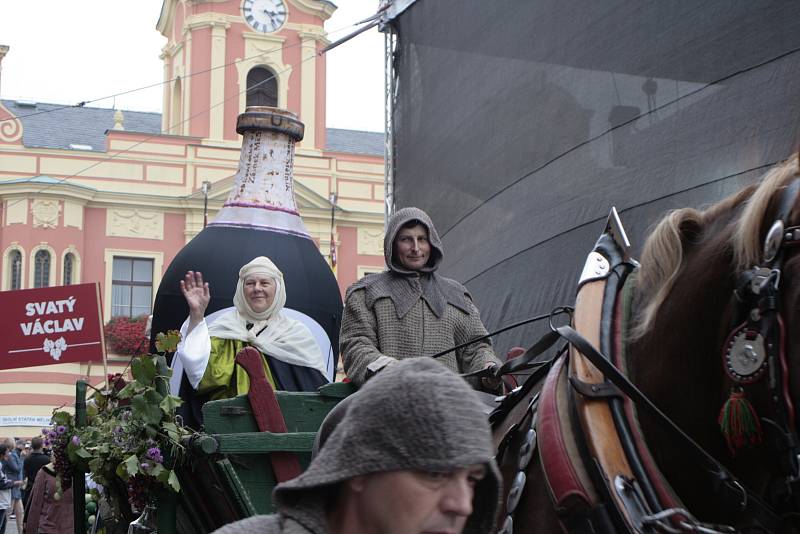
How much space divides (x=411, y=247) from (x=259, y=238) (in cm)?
391

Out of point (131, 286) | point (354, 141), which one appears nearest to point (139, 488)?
point (131, 286)

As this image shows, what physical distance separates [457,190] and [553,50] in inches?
55.5

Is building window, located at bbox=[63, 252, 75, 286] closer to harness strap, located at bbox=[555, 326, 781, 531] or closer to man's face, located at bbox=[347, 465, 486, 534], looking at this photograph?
harness strap, located at bbox=[555, 326, 781, 531]

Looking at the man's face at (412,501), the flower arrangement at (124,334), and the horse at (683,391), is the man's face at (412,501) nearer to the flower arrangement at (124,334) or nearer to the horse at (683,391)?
the horse at (683,391)

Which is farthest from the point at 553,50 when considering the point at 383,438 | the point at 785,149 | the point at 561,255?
the point at 383,438

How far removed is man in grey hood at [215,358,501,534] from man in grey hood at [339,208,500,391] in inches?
82.7

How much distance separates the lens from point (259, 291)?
197 inches

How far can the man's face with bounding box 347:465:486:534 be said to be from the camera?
133cm

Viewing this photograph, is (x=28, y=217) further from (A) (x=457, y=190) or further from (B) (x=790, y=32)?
(B) (x=790, y=32)

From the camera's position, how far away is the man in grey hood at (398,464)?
1.33m

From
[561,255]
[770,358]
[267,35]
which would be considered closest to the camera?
[770,358]

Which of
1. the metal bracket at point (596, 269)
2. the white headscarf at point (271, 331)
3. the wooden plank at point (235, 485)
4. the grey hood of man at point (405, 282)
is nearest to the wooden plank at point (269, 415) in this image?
the wooden plank at point (235, 485)

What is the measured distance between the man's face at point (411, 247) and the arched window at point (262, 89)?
914 inches

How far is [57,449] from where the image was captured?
499 centimetres
